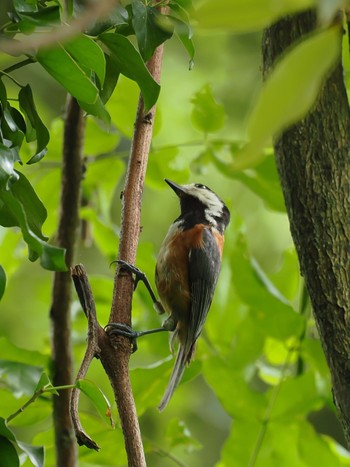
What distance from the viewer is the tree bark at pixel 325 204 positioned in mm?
1336

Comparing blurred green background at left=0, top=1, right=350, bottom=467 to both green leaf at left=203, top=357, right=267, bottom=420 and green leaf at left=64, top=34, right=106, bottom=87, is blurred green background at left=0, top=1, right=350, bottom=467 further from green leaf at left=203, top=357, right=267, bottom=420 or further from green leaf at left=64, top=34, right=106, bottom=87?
green leaf at left=64, top=34, right=106, bottom=87

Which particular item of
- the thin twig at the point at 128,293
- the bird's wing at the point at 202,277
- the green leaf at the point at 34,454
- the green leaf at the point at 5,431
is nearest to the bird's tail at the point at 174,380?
the bird's wing at the point at 202,277

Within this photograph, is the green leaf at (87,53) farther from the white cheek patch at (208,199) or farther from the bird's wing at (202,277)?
the white cheek patch at (208,199)

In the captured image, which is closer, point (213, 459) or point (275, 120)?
point (275, 120)

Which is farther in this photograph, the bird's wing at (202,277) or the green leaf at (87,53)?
the bird's wing at (202,277)

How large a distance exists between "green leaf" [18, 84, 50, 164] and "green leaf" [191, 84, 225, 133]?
0.94 meters

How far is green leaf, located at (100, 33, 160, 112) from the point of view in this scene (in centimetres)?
107

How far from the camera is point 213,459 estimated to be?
4.11 m

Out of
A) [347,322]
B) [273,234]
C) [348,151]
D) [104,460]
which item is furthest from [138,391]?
[273,234]

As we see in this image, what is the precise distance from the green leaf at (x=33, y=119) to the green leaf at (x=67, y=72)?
153 millimetres

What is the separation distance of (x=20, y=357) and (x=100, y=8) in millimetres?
1582

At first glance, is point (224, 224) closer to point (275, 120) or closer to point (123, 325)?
point (123, 325)

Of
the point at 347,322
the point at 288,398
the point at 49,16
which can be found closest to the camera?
the point at 49,16

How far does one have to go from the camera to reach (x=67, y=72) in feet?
3.12
